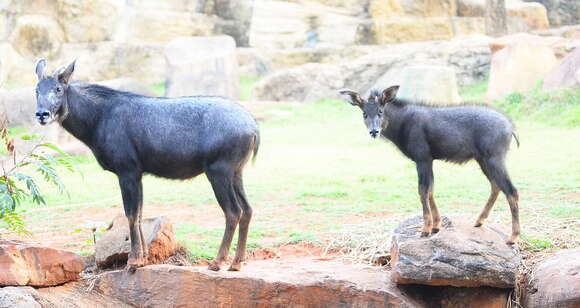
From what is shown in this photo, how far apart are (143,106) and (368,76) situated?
12.7 m

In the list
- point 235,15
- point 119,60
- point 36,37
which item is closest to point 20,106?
point 36,37

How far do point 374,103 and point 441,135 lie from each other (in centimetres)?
67

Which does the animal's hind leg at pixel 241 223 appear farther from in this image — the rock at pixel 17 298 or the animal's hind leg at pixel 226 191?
the rock at pixel 17 298

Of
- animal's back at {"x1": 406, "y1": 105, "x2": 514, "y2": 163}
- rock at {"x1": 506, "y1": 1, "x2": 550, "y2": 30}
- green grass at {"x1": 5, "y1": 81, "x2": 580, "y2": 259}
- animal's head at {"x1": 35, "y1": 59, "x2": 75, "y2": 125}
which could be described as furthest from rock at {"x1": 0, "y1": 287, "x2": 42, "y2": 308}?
rock at {"x1": 506, "y1": 1, "x2": 550, "y2": 30}

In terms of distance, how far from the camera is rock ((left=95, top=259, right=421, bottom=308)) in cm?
717

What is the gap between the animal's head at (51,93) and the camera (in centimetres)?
699

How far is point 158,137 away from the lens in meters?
7.28

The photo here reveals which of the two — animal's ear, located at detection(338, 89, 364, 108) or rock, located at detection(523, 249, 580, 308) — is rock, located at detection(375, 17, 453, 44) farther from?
rock, located at detection(523, 249, 580, 308)

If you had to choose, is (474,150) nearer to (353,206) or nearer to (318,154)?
(353,206)

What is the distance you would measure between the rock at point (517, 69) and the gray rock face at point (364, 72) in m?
2.08

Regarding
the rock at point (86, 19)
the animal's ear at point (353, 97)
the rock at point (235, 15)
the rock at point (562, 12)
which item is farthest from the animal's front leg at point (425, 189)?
the rock at point (562, 12)

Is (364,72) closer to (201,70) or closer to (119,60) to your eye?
(201,70)

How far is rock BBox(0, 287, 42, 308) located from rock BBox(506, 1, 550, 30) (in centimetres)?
2242

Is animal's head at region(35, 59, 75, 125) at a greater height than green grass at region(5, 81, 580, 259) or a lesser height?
greater
